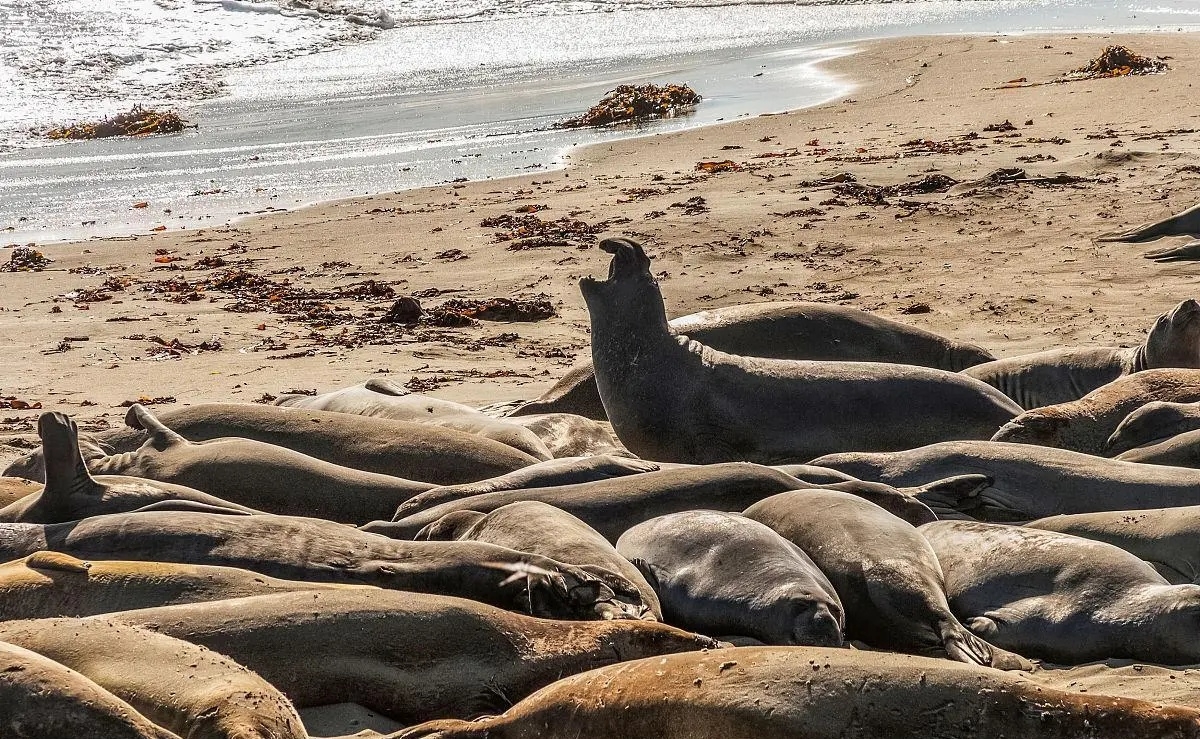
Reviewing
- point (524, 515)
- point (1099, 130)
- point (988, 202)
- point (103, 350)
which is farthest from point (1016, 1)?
point (524, 515)

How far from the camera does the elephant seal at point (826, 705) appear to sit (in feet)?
9.04

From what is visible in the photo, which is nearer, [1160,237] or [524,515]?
[524,515]

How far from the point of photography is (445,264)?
11.8 meters

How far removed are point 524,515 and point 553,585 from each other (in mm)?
660

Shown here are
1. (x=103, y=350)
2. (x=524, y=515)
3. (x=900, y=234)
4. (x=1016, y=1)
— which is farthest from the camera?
(x=1016, y=1)

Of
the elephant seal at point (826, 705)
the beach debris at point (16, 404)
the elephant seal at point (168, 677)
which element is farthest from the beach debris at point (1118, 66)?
the elephant seal at point (168, 677)

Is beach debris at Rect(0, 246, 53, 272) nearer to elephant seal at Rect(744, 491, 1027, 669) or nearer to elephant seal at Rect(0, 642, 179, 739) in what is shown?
elephant seal at Rect(744, 491, 1027, 669)

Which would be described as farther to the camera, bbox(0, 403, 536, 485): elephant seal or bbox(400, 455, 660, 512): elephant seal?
bbox(0, 403, 536, 485): elephant seal

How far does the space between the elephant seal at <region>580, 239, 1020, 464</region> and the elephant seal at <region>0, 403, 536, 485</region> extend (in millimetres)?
1014

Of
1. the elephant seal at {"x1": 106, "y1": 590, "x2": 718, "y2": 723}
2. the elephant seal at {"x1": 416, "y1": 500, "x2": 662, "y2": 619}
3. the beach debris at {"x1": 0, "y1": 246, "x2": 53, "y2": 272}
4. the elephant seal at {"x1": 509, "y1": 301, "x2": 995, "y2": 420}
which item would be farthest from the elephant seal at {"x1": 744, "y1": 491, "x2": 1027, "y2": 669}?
the beach debris at {"x1": 0, "y1": 246, "x2": 53, "y2": 272}

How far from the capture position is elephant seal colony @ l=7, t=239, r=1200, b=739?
9.70ft

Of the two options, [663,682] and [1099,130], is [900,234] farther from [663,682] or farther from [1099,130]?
[663,682]

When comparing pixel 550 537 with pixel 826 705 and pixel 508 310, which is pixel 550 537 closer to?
pixel 826 705

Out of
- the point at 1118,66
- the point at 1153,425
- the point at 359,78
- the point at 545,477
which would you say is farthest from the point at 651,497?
the point at 359,78
